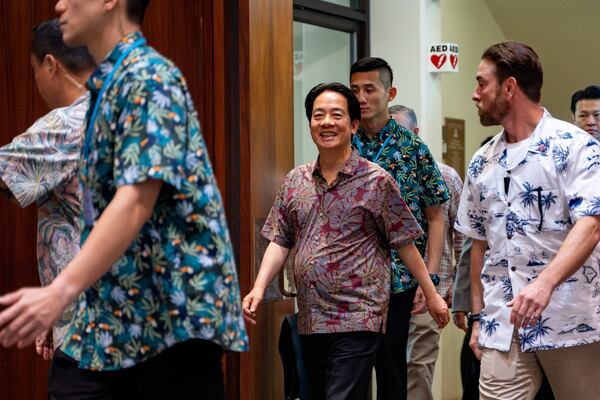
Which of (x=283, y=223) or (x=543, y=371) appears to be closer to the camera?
(x=543, y=371)

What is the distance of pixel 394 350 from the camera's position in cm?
540

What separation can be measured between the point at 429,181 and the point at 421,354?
48.9 inches

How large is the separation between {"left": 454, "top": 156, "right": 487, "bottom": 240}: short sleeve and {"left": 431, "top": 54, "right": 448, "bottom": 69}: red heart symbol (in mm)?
3306

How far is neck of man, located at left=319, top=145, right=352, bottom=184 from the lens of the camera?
4.67 meters

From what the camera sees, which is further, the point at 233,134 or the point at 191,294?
the point at 233,134

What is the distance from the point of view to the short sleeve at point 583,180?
373cm

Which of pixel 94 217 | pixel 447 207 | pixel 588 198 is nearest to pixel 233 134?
pixel 447 207

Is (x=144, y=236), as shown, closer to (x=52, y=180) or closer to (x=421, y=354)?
(x=52, y=180)

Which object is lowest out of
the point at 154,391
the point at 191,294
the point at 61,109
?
the point at 154,391

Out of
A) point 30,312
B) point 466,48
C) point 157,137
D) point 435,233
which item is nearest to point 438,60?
point 466,48

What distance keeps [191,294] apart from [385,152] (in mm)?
3158

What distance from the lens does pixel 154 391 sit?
2.37 m

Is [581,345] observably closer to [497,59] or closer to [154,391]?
[497,59]

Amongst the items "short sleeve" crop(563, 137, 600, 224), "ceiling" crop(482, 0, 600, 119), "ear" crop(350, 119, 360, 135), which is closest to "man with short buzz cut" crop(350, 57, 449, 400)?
"ear" crop(350, 119, 360, 135)
